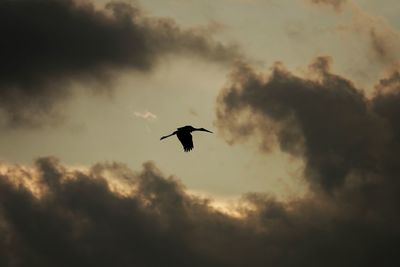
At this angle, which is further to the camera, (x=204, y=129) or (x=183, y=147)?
(x=204, y=129)

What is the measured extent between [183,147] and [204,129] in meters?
6.76

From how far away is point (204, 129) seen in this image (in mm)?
96500

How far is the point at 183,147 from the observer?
90125 millimetres
